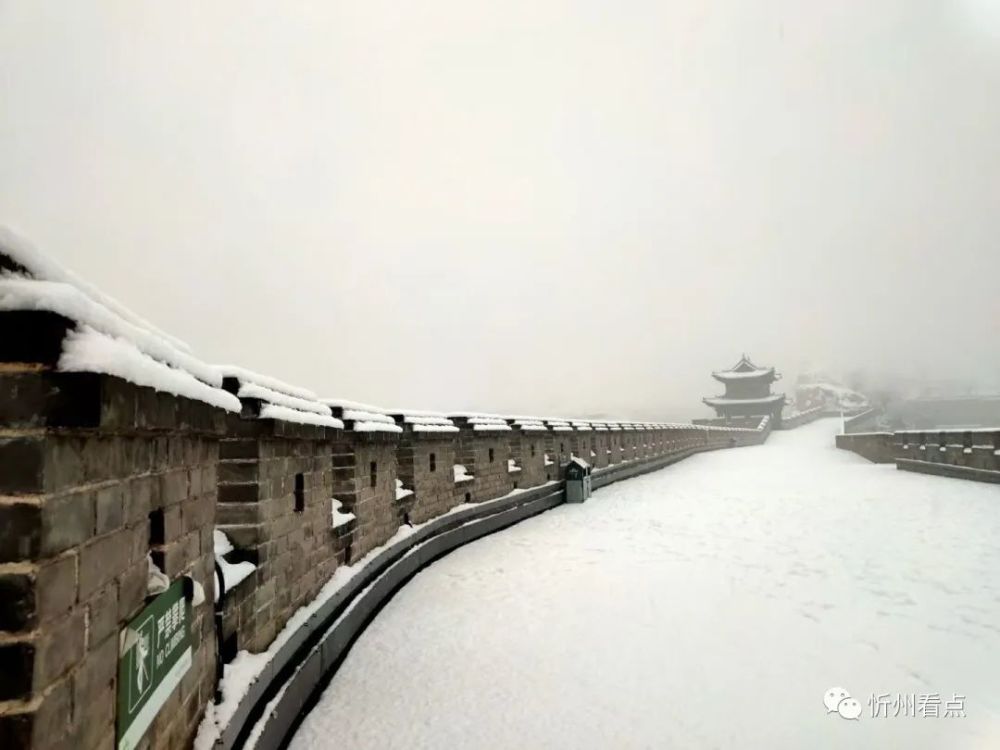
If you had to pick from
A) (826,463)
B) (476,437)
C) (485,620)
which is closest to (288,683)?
(485,620)

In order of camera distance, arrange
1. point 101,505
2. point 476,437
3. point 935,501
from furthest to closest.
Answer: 1. point 935,501
2. point 476,437
3. point 101,505

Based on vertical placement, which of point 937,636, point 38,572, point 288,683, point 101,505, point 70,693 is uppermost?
point 101,505

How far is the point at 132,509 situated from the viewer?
199 cm

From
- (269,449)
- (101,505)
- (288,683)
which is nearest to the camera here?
(101,505)

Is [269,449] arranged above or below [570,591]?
above

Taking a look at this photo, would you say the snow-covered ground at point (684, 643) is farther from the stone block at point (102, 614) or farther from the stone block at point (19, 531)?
the stone block at point (19, 531)

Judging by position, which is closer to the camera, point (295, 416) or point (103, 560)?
point (103, 560)

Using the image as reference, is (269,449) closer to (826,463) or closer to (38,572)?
(38,572)

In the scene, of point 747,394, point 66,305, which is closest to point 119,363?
point 66,305

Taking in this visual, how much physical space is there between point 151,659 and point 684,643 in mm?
3799

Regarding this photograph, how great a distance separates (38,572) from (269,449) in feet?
7.58

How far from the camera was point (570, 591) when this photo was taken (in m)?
6.09

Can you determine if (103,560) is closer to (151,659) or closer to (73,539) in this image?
(73,539)

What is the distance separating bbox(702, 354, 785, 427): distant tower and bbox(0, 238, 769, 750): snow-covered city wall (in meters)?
58.8
